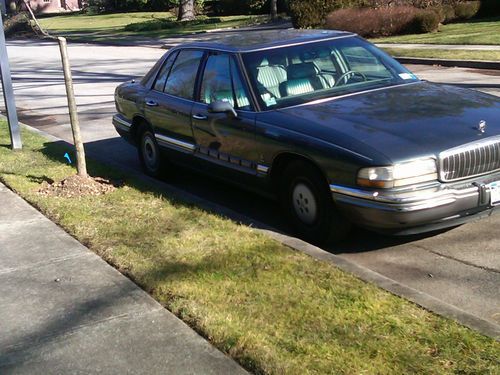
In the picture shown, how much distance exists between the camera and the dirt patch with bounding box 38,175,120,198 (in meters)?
6.72

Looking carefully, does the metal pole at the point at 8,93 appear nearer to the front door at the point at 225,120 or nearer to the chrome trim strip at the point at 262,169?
the front door at the point at 225,120

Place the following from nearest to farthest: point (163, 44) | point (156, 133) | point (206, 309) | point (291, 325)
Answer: point (291, 325)
point (206, 309)
point (156, 133)
point (163, 44)

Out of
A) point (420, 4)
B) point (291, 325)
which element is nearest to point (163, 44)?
point (420, 4)

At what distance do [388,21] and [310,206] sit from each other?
64.0ft

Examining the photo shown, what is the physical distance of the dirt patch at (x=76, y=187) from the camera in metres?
6.72

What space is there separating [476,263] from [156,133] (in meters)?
3.87

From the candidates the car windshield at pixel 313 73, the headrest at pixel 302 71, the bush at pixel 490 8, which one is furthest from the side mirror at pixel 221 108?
the bush at pixel 490 8

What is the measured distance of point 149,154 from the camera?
7664mm

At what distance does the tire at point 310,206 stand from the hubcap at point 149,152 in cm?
245

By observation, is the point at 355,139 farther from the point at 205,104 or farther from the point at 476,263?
the point at 205,104

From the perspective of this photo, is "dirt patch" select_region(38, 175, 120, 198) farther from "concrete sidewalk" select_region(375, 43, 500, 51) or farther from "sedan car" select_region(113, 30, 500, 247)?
"concrete sidewalk" select_region(375, 43, 500, 51)

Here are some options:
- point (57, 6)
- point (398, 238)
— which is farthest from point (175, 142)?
point (57, 6)

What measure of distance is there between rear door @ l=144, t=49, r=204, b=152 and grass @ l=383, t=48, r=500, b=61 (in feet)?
33.6

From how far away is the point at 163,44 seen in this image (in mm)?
28828
